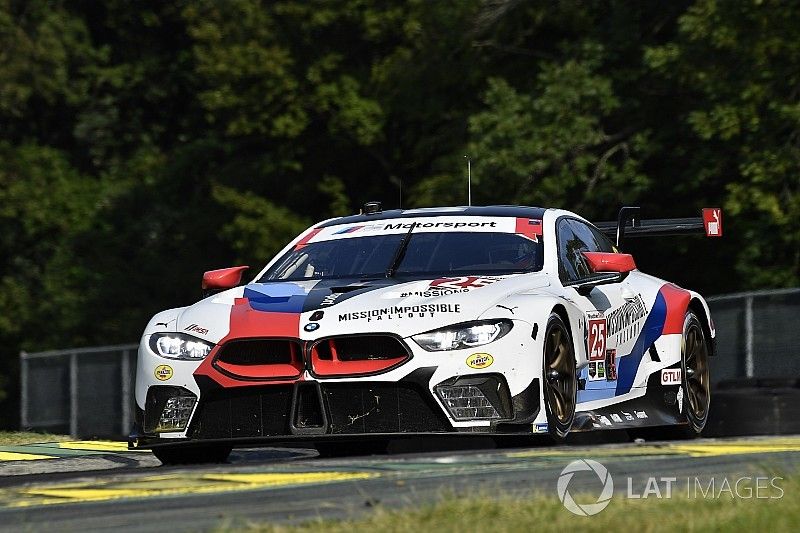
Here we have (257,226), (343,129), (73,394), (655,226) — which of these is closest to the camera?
(655,226)

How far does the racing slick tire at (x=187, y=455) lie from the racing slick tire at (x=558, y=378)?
1979mm

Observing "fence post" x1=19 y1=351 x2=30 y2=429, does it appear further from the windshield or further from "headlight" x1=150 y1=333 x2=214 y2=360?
"headlight" x1=150 y1=333 x2=214 y2=360

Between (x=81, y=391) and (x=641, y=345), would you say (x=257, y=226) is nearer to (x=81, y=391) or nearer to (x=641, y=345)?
(x=81, y=391)

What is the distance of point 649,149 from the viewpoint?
1299 inches

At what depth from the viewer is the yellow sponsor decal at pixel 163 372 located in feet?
33.6

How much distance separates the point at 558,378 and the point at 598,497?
11.3 ft

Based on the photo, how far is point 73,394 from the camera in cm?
2522

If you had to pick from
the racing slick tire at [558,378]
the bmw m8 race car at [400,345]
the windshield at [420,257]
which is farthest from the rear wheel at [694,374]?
the racing slick tire at [558,378]

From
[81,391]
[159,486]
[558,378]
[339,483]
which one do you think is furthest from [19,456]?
[81,391]

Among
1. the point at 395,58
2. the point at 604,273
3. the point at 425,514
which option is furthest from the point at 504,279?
the point at 395,58

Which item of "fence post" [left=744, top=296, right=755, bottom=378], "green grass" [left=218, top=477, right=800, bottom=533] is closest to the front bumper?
"green grass" [left=218, top=477, right=800, bottom=533]

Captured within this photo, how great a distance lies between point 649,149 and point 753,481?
2597 centimetres

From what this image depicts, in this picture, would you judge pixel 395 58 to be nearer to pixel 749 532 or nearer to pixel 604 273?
pixel 604 273

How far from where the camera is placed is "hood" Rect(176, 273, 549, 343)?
9812 mm
